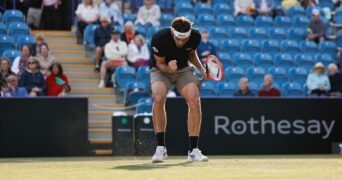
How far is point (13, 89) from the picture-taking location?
17641mm

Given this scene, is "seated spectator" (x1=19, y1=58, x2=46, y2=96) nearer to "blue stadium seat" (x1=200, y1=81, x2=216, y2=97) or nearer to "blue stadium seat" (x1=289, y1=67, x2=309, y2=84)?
"blue stadium seat" (x1=200, y1=81, x2=216, y2=97)

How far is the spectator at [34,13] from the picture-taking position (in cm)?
2225

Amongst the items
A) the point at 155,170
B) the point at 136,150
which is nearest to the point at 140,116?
the point at 136,150

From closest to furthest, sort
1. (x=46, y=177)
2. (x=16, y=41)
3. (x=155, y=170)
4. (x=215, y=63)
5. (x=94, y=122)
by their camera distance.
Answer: (x=46, y=177)
(x=155, y=170)
(x=215, y=63)
(x=94, y=122)
(x=16, y=41)

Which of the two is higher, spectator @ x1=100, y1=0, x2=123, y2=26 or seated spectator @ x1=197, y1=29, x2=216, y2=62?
spectator @ x1=100, y1=0, x2=123, y2=26

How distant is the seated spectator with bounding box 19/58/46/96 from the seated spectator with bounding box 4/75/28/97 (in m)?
0.35

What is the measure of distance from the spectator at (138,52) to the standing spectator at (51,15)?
2.64 meters

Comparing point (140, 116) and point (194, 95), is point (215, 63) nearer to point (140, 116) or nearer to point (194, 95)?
point (194, 95)

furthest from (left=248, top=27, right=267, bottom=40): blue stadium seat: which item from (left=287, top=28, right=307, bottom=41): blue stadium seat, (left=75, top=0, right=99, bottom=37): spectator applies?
(left=75, top=0, right=99, bottom=37): spectator

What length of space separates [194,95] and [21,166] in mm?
2458

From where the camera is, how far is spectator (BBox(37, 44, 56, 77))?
1916 cm

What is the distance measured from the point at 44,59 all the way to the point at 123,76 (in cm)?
181

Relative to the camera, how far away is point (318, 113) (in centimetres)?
1833

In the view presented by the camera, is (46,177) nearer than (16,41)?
Yes
